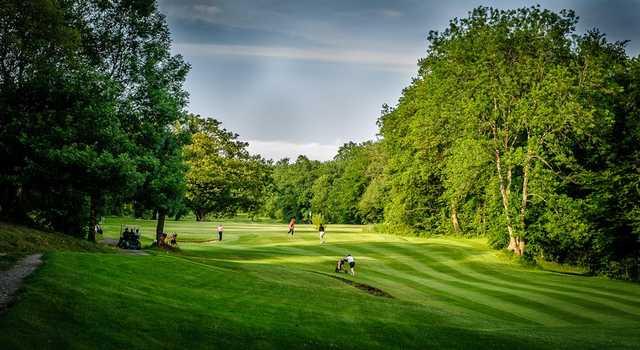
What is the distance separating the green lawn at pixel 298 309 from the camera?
1088 cm

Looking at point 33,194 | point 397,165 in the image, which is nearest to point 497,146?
point 397,165

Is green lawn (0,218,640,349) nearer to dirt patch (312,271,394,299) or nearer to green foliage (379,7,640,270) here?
dirt patch (312,271,394,299)

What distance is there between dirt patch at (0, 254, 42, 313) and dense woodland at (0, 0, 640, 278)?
33.5 ft

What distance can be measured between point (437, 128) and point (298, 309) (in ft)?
120

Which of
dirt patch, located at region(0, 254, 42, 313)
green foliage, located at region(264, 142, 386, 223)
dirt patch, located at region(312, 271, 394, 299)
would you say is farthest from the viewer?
green foliage, located at region(264, 142, 386, 223)

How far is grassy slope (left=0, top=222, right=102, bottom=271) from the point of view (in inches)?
723

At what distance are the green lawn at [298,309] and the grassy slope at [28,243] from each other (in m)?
1.53

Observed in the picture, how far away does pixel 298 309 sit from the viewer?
655 inches

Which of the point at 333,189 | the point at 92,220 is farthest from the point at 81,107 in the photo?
the point at 333,189

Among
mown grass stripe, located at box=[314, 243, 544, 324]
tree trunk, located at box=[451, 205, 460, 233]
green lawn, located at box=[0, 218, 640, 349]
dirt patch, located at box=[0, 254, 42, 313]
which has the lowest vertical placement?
mown grass stripe, located at box=[314, 243, 544, 324]

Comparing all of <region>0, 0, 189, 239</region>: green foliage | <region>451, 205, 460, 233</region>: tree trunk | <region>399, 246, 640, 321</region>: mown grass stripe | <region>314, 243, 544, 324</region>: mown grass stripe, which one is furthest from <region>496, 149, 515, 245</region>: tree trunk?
<region>0, 0, 189, 239</region>: green foliage

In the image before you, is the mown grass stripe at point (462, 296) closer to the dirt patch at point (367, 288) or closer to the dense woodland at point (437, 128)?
the dirt patch at point (367, 288)

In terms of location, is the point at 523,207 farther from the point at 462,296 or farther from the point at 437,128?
the point at 462,296

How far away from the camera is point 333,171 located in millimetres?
144375
